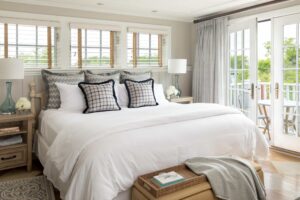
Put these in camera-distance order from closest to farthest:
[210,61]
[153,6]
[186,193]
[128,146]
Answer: [186,193] → [128,146] → [153,6] → [210,61]

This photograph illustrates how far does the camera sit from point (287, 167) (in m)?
3.31

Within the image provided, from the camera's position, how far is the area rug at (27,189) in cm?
256

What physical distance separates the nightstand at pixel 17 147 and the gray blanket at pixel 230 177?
205cm

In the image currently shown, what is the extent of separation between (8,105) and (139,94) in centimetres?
170

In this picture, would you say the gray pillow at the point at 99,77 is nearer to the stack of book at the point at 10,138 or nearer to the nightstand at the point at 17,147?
the nightstand at the point at 17,147

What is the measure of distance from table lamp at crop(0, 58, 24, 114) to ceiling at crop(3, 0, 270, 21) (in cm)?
100

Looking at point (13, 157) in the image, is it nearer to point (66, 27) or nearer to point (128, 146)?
point (128, 146)

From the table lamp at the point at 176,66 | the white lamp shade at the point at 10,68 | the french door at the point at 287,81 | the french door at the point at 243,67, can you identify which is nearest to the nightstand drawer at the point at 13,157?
the white lamp shade at the point at 10,68

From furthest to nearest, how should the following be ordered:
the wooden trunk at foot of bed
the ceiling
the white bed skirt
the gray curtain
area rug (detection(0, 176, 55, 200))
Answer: the gray curtain
the ceiling
the white bed skirt
area rug (detection(0, 176, 55, 200))
the wooden trunk at foot of bed

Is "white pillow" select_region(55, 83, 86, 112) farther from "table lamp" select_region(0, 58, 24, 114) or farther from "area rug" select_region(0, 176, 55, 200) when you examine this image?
"area rug" select_region(0, 176, 55, 200)

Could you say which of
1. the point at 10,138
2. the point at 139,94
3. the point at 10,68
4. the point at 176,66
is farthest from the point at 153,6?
the point at 10,138

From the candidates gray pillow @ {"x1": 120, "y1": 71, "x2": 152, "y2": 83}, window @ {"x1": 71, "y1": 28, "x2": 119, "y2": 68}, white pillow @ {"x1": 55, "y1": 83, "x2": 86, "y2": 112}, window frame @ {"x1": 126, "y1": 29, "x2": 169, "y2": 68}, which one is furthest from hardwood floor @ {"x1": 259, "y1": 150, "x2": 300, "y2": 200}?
window @ {"x1": 71, "y1": 28, "x2": 119, "y2": 68}

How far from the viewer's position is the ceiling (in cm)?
384

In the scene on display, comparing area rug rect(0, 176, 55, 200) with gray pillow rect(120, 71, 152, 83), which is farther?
gray pillow rect(120, 71, 152, 83)
